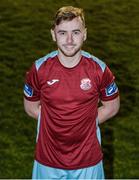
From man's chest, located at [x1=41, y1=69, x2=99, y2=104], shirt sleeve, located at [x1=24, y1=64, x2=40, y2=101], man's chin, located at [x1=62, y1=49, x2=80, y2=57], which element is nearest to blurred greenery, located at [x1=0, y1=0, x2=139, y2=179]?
shirt sleeve, located at [x1=24, y1=64, x2=40, y2=101]

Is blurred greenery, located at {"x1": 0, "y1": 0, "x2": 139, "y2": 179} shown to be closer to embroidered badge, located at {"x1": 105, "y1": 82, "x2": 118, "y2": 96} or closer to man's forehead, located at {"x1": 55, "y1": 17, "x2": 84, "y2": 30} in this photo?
embroidered badge, located at {"x1": 105, "y1": 82, "x2": 118, "y2": 96}

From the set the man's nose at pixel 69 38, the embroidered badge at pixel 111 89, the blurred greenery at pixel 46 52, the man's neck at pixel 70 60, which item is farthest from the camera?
the blurred greenery at pixel 46 52

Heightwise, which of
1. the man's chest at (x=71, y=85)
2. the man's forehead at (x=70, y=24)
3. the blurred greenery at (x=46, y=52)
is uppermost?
the man's forehead at (x=70, y=24)

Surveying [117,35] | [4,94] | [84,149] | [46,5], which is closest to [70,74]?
[84,149]

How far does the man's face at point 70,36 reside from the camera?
12.4ft

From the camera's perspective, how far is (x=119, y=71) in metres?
8.91

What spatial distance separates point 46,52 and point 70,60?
5.56 meters

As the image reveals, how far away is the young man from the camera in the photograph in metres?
3.81

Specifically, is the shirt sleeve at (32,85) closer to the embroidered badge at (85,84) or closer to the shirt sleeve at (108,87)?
the embroidered badge at (85,84)

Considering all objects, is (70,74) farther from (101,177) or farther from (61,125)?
(101,177)

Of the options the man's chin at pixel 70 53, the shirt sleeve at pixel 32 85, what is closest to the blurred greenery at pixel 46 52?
the shirt sleeve at pixel 32 85

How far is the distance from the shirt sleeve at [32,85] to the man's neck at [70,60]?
207mm

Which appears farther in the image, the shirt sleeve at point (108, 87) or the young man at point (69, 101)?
the shirt sleeve at point (108, 87)

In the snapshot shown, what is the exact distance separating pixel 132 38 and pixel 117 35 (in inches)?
12.3
